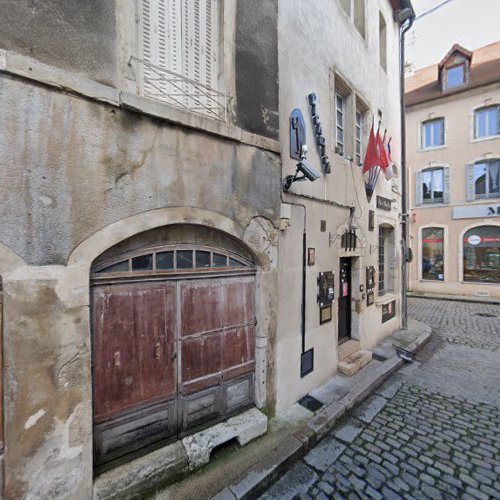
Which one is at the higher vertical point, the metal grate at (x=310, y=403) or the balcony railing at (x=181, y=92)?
the balcony railing at (x=181, y=92)

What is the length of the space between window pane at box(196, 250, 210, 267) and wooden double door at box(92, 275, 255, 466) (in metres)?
0.19

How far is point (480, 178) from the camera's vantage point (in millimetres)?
13883

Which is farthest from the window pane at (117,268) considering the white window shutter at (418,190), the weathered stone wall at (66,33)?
the white window shutter at (418,190)

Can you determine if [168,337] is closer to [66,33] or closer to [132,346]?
[132,346]

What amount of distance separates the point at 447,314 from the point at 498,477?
9025 mm

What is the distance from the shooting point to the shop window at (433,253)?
15.0 metres

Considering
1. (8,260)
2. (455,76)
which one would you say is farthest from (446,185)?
(8,260)

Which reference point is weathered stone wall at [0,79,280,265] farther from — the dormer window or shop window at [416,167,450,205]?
the dormer window

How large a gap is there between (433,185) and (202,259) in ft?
53.3

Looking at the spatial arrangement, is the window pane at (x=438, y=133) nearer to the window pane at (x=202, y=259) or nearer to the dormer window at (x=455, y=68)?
the dormer window at (x=455, y=68)

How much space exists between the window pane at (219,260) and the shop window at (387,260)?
6.27 m

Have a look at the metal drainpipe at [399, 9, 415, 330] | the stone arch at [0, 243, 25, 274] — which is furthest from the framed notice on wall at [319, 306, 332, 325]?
the metal drainpipe at [399, 9, 415, 330]

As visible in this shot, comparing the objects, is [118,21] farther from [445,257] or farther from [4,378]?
[445,257]

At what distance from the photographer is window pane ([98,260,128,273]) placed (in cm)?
272
